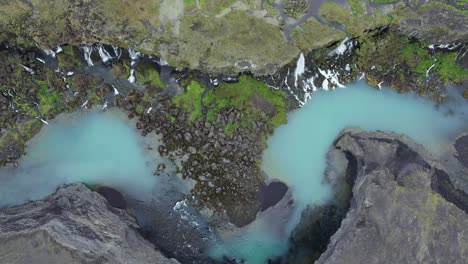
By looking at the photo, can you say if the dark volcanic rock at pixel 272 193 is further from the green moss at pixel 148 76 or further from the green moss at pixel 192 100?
the green moss at pixel 148 76

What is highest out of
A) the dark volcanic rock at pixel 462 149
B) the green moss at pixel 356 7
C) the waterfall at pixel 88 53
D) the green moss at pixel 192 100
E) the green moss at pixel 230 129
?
the waterfall at pixel 88 53

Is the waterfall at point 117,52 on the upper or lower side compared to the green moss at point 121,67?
upper

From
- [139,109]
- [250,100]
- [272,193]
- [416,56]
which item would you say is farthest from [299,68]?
[139,109]

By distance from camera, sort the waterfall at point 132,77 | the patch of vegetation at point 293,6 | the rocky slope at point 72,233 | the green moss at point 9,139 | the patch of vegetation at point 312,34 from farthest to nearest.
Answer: the waterfall at point 132,77
the green moss at point 9,139
the patch of vegetation at point 312,34
the patch of vegetation at point 293,6
the rocky slope at point 72,233

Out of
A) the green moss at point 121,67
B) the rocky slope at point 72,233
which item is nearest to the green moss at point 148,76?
the green moss at point 121,67

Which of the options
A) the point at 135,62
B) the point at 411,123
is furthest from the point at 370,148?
the point at 135,62

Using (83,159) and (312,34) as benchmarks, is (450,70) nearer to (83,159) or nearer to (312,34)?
(312,34)

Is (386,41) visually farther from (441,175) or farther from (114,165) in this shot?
(114,165)

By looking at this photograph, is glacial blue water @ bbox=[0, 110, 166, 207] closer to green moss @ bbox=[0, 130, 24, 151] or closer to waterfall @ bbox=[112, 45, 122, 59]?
green moss @ bbox=[0, 130, 24, 151]
